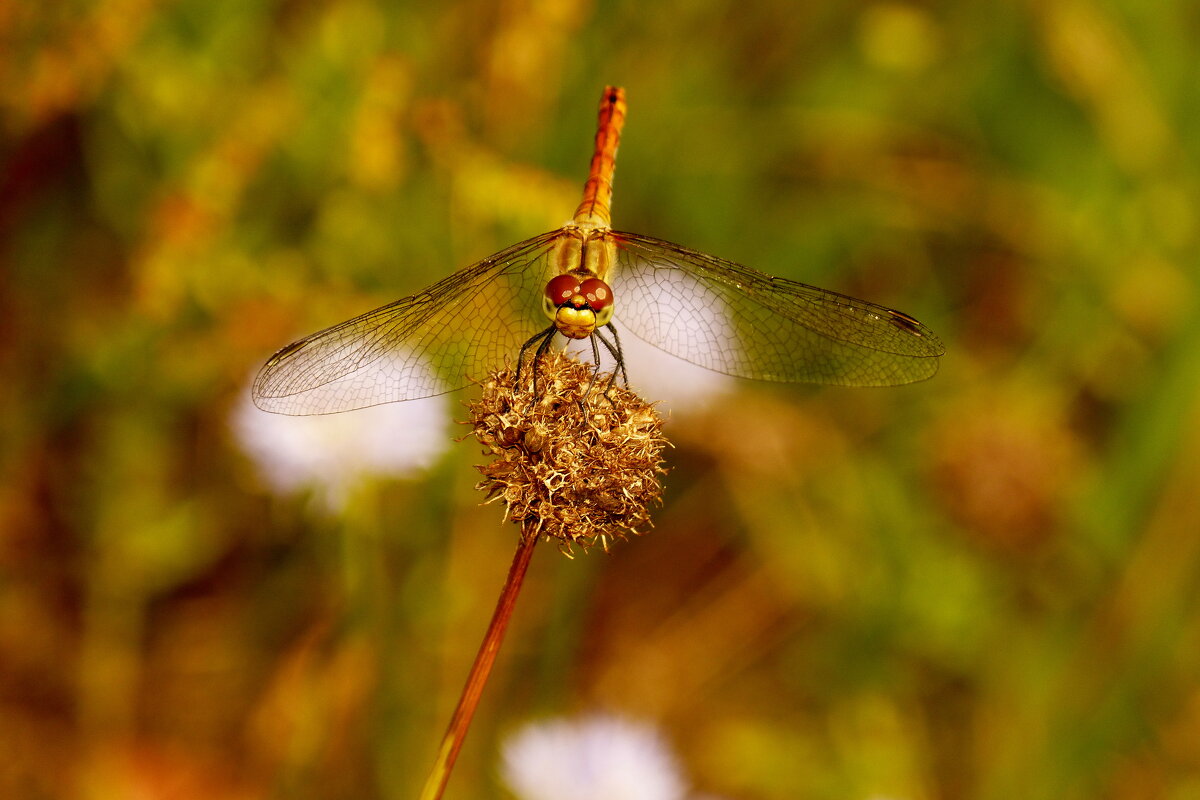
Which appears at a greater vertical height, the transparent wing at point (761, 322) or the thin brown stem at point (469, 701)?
the transparent wing at point (761, 322)

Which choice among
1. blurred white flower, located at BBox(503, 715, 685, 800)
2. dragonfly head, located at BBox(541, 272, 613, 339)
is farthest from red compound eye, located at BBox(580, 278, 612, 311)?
blurred white flower, located at BBox(503, 715, 685, 800)

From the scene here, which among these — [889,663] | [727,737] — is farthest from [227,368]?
[889,663]

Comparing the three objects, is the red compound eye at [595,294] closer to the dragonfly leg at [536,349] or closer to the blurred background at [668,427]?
the dragonfly leg at [536,349]

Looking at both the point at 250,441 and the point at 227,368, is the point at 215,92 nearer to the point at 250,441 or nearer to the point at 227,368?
the point at 227,368

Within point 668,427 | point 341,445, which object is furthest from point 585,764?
point 668,427

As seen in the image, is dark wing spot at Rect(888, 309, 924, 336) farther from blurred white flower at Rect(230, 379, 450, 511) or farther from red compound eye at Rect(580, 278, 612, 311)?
blurred white flower at Rect(230, 379, 450, 511)

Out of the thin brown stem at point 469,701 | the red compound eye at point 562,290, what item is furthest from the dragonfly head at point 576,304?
the thin brown stem at point 469,701

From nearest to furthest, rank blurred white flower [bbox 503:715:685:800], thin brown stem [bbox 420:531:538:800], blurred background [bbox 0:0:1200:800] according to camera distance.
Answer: thin brown stem [bbox 420:531:538:800] < blurred white flower [bbox 503:715:685:800] < blurred background [bbox 0:0:1200:800]
